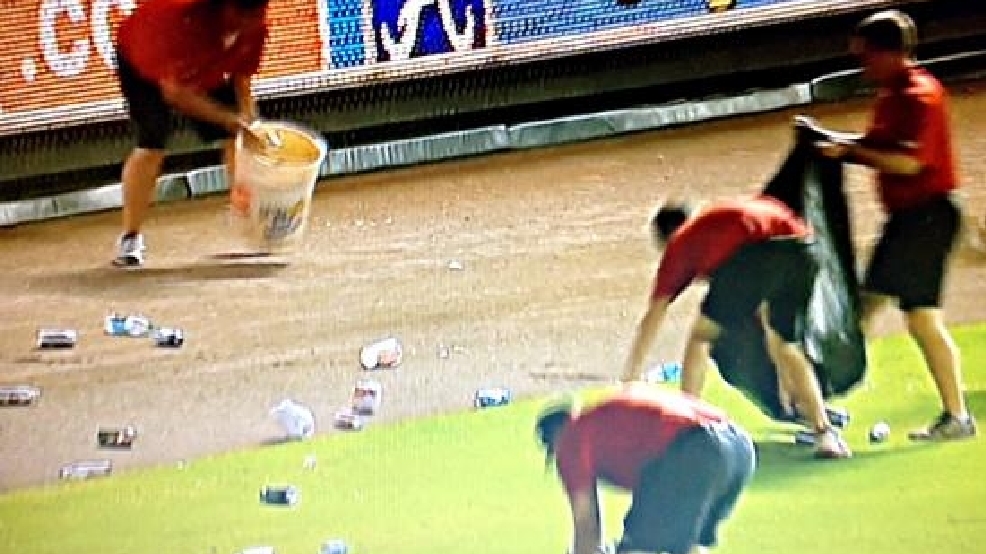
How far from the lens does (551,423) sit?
1.34 metres

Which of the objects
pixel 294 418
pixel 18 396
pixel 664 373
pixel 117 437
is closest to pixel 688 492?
pixel 664 373

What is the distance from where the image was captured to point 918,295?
1.43 meters

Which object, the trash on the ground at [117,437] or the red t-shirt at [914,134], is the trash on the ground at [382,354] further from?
the red t-shirt at [914,134]

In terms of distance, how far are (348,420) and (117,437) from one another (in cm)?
17

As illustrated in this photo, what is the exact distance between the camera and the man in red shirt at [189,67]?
4.78 ft

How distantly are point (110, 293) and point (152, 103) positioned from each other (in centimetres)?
21

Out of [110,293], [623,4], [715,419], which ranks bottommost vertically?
[110,293]

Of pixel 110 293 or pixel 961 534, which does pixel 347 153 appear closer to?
pixel 110 293

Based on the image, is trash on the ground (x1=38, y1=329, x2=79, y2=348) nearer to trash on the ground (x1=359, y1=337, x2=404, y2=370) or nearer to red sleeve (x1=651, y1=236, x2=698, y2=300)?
trash on the ground (x1=359, y1=337, x2=404, y2=370)

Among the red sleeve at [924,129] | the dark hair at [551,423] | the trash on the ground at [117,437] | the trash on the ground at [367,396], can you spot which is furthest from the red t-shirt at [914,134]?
the trash on the ground at [117,437]

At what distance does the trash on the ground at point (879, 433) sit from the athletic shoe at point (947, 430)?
0.05 feet

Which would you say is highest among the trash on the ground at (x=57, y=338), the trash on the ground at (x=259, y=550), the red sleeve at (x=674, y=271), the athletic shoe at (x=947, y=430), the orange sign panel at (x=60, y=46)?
the orange sign panel at (x=60, y=46)

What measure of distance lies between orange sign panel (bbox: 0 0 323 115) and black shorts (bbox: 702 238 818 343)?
38 centimetres

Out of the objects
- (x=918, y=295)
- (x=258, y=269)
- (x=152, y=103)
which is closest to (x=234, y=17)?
(x=152, y=103)
